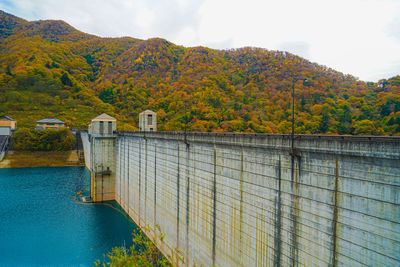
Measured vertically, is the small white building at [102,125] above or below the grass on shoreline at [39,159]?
above

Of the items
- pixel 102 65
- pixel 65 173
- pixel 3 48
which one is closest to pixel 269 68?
pixel 65 173

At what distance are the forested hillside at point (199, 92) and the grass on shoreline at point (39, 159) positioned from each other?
17.0 metres

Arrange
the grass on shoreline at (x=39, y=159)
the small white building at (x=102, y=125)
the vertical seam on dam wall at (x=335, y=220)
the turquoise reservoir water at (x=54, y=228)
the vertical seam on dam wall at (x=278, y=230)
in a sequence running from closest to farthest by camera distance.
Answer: the vertical seam on dam wall at (x=335, y=220)
the vertical seam on dam wall at (x=278, y=230)
the turquoise reservoir water at (x=54, y=228)
the small white building at (x=102, y=125)
the grass on shoreline at (x=39, y=159)

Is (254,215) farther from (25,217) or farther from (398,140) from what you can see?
(25,217)

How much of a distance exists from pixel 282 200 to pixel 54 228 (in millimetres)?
28457

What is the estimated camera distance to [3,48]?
541 feet

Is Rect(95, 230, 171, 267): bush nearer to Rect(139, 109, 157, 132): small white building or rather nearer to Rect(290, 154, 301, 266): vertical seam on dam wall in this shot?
Rect(290, 154, 301, 266): vertical seam on dam wall

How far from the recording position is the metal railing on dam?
291 inches

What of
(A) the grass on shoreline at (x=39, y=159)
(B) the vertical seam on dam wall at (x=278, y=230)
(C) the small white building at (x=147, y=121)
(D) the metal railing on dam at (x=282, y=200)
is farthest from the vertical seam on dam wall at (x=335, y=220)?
(A) the grass on shoreline at (x=39, y=159)

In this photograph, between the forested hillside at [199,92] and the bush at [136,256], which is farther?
the forested hillside at [199,92]

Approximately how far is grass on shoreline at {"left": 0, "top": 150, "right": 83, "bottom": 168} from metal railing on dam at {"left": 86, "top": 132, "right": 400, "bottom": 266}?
61.4 m

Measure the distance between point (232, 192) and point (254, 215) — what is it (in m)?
1.93

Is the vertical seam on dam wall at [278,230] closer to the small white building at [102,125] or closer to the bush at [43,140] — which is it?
the small white building at [102,125]

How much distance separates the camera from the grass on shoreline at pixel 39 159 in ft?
213
